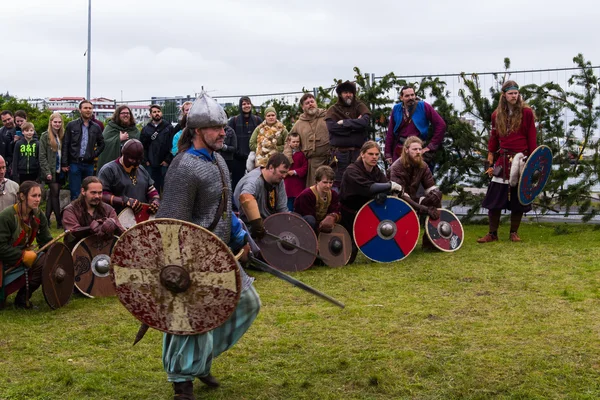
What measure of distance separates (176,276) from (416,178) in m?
5.49

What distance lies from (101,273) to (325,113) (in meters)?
3.99

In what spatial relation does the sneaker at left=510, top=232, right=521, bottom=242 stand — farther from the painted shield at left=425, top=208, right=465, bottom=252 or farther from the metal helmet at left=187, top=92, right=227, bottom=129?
the metal helmet at left=187, top=92, right=227, bottom=129

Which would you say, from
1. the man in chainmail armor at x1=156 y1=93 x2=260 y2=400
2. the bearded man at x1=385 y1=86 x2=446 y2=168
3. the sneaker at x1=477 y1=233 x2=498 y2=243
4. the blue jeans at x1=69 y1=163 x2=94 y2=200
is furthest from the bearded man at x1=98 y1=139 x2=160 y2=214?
the sneaker at x1=477 y1=233 x2=498 y2=243

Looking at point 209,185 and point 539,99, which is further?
point 539,99

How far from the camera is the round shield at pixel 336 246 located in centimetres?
879

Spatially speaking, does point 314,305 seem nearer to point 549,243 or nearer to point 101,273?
point 101,273

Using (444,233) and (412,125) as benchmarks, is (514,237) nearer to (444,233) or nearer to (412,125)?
(444,233)

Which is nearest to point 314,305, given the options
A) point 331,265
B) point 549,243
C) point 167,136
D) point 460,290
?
point 460,290

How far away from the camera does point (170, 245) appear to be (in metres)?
4.19

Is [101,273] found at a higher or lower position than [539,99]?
lower

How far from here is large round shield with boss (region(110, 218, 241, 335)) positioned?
4164mm

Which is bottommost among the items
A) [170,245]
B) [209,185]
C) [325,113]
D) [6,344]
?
[6,344]

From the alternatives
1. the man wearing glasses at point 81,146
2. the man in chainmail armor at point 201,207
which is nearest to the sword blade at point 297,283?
the man in chainmail armor at point 201,207

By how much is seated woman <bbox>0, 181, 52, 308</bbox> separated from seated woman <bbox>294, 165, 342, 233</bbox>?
2.77 m
